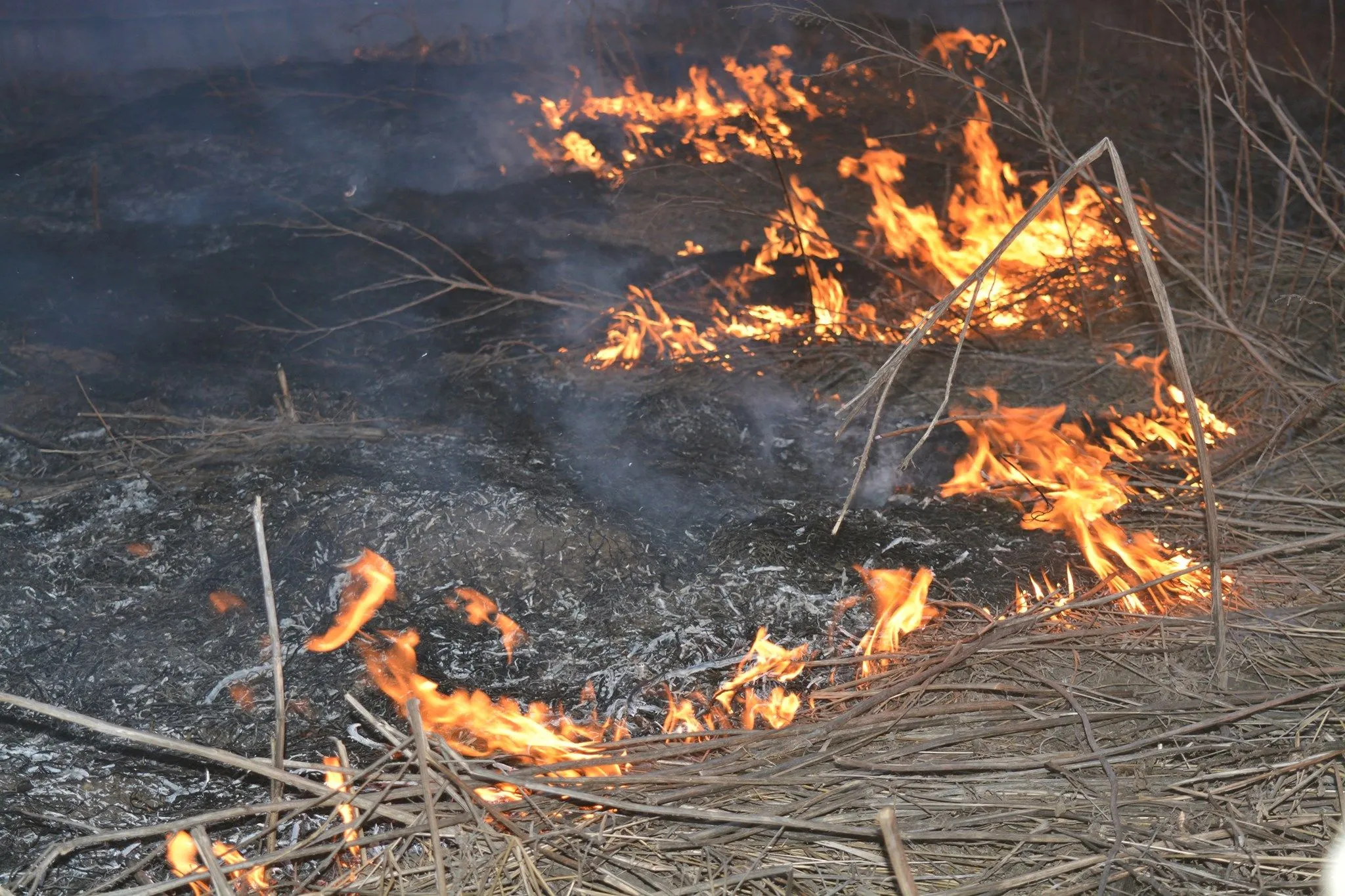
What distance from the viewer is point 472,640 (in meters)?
3.22

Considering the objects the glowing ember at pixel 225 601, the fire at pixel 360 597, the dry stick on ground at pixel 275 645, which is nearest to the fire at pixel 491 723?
the fire at pixel 360 597

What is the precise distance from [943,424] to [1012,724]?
189 centimetres

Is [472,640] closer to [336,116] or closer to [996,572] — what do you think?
[996,572]

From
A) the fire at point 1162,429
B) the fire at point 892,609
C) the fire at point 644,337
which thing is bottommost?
the fire at point 1162,429

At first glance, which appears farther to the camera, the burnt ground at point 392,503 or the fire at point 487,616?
the fire at point 487,616

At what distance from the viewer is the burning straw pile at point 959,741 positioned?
2254mm

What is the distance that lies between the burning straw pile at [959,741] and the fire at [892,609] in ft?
0.04

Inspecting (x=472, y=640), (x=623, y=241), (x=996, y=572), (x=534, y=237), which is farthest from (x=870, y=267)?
(x=472, y=640)

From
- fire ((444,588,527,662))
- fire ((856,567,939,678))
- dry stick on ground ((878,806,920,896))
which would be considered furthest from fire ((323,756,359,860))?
fire ((856,567,939,678))

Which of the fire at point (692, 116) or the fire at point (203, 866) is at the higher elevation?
the fire at point (692, 116)

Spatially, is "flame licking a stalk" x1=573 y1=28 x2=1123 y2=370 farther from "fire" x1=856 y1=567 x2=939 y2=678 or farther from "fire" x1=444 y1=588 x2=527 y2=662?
"fire" x1=444 y1=588 x2=527 y2=662

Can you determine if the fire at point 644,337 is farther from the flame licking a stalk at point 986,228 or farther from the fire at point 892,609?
the fire at point 892,609

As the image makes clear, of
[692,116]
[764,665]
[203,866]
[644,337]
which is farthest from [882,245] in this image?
[203,866]

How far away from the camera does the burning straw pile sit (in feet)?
7.39
